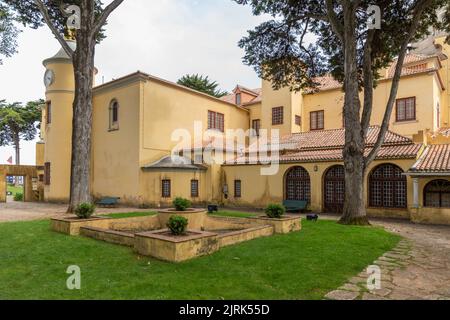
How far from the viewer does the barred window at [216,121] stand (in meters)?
29.3

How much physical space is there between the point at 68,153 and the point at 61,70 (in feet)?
22.7

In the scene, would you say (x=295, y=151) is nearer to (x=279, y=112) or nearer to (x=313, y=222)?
(x=279, y=112)

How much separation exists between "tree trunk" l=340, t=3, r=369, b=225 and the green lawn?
3.75m

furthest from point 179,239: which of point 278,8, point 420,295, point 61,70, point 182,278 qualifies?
point 61,70

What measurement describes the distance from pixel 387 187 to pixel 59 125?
2502 centimetres

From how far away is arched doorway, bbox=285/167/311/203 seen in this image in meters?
21.6

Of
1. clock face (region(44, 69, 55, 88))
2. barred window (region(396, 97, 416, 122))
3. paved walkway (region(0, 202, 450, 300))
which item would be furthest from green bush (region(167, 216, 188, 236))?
barred window (region(396, 97, 416, 122))

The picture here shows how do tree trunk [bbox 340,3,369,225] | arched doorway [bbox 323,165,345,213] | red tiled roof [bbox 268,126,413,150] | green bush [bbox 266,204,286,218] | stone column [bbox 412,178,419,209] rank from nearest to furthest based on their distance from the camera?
green bush [bbox 266,204,286,218], tree trunk [bbox 340,3,369,225], stone column [bbox 412,178,419,209], arched doorway [bbox 323,165,345,213], red tiled roof [bbox 268,126,413,150]

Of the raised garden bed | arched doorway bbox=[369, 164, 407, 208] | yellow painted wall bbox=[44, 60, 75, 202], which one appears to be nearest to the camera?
the raised garden bed

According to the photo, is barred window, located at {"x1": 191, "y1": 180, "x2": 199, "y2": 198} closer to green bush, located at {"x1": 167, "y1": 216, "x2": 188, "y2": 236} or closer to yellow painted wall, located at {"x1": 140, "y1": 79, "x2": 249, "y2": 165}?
yellow painted wall, located at {"x1": 140, "y1": 79, "x2": 249, "y2": 165}

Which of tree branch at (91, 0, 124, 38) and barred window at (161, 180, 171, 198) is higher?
tree branch at (91, 0, 124, 38)

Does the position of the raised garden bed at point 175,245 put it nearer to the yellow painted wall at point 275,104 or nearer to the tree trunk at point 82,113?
the tree trunk at point 82,113

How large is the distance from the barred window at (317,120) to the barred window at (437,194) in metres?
14.6

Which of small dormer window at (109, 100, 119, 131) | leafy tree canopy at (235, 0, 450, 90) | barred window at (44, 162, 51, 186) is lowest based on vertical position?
barred window at (44, 162, 51, 186)
